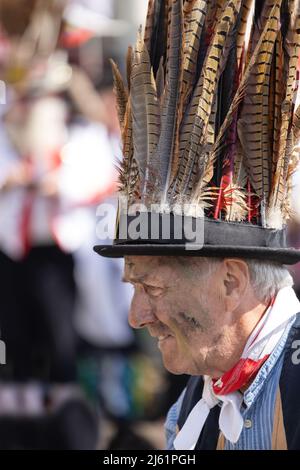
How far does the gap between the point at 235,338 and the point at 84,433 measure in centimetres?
255

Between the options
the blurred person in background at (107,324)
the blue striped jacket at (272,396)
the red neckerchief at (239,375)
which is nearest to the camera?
the blue striped jacket at (272,396)

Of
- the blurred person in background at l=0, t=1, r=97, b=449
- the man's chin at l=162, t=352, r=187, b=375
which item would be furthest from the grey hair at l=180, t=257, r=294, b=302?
the blurred person in background at l=0, t=1, r=97, b=449

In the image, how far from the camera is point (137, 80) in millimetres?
2996

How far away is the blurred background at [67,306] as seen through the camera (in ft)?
17.2

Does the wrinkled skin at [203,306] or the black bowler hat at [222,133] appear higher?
the black bowler hat at [222,133]

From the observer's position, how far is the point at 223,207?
2.88 meters

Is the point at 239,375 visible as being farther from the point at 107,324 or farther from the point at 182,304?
the point at 107,324

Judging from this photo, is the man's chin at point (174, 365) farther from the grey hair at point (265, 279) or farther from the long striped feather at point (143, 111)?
the long striped feather at point (143, 111)

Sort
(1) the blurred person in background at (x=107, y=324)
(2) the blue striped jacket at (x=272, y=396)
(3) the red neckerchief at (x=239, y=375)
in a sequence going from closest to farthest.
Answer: (2) the blue striped jacket at (x=272, y=396) → (3) the red neckerchief at (x=239, y=375) → (1) the blurred person in background at (x=107, y=324)

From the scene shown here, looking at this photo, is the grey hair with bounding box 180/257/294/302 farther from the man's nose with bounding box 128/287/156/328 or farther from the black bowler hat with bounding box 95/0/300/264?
the man's nose with bounding box 128/287/156/328

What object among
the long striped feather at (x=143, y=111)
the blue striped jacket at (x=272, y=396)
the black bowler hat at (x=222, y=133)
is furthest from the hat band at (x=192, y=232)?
the blue striped jacket at (x=272, y=396)

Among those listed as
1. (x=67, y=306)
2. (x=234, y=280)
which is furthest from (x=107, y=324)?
(x=234, y=280)

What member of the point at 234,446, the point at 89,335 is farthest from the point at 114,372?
the point at 234,446
